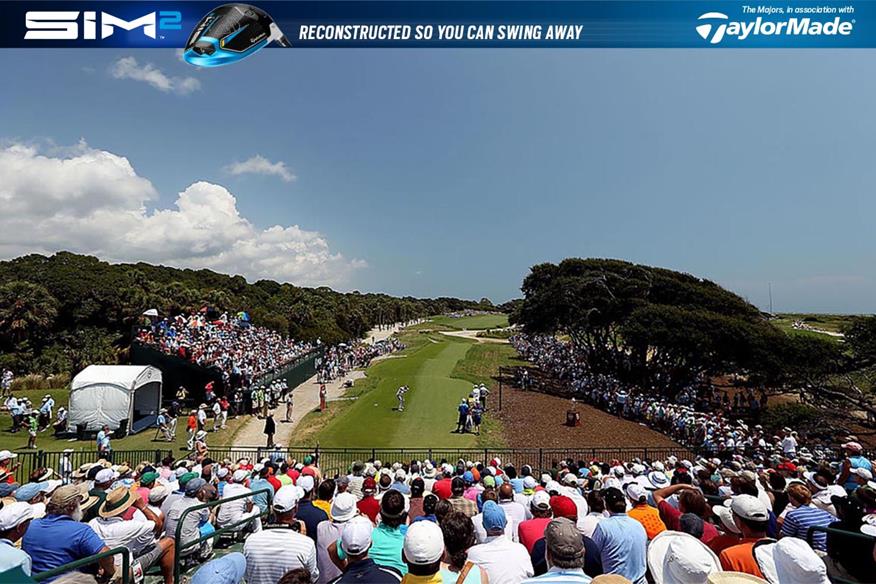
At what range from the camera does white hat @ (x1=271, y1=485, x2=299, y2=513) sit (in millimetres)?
4098

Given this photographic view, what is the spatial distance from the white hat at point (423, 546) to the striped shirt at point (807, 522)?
4.66 metres

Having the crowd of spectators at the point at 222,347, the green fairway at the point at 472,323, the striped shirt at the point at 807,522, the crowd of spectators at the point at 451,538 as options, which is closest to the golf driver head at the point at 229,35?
the crowd of spectators at the point at 451,538

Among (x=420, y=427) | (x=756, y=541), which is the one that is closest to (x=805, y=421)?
(x=420, y=427)

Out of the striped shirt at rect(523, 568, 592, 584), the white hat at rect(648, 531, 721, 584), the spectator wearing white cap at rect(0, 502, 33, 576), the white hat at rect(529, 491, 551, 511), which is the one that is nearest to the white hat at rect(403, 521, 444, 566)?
the striped shirt at rect(523, 568, 592, 584)

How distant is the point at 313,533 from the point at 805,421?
25.5 m

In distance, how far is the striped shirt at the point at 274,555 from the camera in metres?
3.77

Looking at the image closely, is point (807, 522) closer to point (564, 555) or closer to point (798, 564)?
point (798, 564)

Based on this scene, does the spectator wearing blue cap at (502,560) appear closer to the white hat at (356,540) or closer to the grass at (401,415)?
the white hat at (356,540)

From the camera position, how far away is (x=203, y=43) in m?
9.50

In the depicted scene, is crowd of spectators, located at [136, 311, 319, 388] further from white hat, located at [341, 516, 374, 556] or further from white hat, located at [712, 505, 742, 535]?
white hat, located at [712, 505, 742, 535]

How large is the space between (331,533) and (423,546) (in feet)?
6.83

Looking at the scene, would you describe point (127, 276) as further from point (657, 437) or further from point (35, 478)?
point (657, 437)

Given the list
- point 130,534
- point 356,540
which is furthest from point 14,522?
point 356,540

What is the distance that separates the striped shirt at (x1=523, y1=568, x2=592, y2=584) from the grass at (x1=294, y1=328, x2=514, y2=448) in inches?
603
